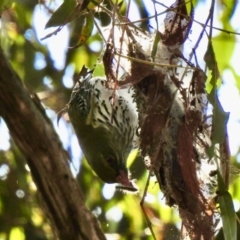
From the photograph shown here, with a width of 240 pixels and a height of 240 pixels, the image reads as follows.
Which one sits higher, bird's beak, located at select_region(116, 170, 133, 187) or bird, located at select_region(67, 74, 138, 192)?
bird, located at select_region(67, 74, 138, 192)

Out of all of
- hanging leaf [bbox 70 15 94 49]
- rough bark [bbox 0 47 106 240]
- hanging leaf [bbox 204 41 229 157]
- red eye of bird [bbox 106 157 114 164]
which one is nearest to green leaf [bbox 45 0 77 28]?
hanging leaf [bbox 70 15 94 49]

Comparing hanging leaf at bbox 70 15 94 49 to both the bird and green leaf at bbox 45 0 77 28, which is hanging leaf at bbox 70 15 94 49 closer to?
green leaf at bbox 45 0 77 28

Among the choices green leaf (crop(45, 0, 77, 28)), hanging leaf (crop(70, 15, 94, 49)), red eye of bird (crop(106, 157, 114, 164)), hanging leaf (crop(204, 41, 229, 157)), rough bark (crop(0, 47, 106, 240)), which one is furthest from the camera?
red eye of bird (crop(106, 157, 114, 164))

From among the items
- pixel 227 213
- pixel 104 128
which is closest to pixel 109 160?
pixel 104 128

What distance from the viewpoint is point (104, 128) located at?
2.23 meters

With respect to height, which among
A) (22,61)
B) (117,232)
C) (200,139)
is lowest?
(117,232)

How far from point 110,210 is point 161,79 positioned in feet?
4.05

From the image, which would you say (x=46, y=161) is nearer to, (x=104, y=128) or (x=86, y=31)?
(x=104, y=128)

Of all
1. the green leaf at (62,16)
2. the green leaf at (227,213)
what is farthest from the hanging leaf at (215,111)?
the green leaf at (62,16)

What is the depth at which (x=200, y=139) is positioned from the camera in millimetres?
1282

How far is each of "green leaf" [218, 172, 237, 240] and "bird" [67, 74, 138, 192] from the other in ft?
2.26

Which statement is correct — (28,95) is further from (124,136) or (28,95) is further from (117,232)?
(117,232)

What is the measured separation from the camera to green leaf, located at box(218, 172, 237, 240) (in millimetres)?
1136

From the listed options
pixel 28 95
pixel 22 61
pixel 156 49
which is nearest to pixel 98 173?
pixel 28 95
